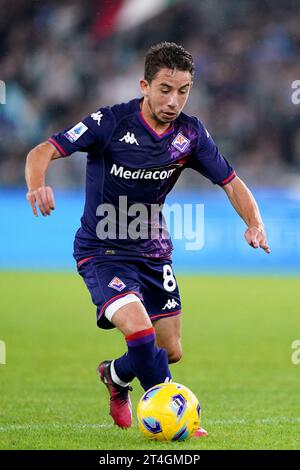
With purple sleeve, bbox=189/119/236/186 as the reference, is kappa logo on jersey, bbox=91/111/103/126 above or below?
above

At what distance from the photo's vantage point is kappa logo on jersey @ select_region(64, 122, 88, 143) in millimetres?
5797

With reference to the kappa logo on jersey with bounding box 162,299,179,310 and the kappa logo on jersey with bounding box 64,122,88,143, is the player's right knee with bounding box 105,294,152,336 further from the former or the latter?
the kappa logo on jersey with bounding box 64,122,88,143

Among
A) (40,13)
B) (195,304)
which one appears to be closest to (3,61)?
(40,13)

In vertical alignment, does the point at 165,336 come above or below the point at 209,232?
below

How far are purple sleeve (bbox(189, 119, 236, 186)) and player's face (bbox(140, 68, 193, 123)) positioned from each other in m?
0.39

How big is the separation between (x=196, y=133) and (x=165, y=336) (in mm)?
1333

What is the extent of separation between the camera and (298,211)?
1661 cm

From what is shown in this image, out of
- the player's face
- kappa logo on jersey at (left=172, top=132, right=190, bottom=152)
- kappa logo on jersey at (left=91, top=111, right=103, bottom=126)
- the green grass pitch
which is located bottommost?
the green grass pitch

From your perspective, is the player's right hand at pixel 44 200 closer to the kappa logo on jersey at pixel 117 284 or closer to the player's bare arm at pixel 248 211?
the kappa logo on jersey at pixel 117 284

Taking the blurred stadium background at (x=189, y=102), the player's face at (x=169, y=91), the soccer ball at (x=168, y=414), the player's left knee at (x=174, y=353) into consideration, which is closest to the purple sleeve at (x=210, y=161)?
the player's face at (x=169, y=91)

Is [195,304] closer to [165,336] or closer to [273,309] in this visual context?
[273,309]

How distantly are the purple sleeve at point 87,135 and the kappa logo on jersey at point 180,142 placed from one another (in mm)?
414

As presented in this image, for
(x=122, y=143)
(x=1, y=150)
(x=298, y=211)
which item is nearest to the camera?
(x=122, y=143)

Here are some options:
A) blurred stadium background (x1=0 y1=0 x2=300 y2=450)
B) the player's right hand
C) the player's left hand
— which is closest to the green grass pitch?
blurred stadium background (x1=0 y1=0 x2=300 y2=450)
